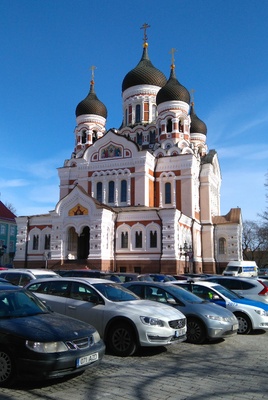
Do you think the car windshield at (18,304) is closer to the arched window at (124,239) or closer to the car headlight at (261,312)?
the car headlight at (261,312)

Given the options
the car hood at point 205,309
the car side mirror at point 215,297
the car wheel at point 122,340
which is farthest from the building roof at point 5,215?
the car wheel at point 122,340

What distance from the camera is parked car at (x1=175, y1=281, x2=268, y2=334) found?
38.1 feet

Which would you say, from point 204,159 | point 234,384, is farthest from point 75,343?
point 204,159

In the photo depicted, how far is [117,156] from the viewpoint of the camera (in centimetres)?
4056

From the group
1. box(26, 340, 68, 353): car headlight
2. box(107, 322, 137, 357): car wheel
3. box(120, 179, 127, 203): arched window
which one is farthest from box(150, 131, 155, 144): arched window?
box(26, 340, 68, 353): car headlight

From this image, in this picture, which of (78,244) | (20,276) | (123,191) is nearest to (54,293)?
(20,276)

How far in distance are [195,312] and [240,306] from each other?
2425 millimetres

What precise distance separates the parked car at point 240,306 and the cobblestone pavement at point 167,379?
101 inches

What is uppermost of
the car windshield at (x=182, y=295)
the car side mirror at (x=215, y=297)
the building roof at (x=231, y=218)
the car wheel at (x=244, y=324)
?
the building roof at (x=231, y=218)

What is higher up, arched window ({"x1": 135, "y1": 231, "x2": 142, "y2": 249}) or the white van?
arched window ({"x1": 135, "y1": 231, "x2": 142, "y2": 249})

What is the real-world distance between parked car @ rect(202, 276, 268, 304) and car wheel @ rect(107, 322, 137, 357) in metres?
6.79

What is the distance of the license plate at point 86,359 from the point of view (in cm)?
609

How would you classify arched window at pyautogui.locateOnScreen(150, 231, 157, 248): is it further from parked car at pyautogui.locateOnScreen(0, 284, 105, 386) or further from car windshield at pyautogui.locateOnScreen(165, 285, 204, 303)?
parked car at pyautogui.locateOnScreen(0, 284, 105, 386)

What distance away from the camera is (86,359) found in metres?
6.24
